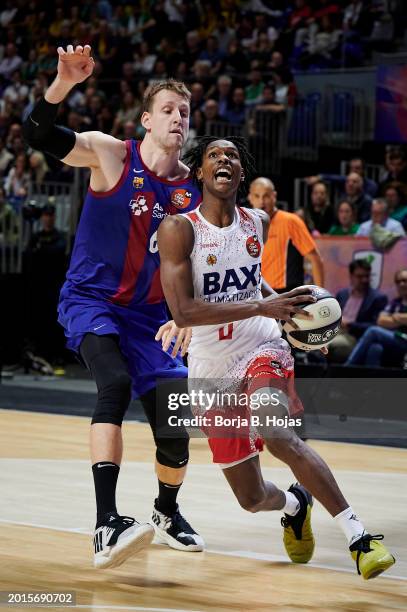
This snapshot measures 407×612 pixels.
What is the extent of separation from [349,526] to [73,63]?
7.91 feet

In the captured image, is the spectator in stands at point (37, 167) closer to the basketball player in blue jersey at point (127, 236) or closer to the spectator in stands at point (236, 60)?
the spectator in stands at point (236, 60)

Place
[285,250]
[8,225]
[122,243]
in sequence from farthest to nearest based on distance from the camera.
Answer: [8,225] → [285,250] → [122,243]

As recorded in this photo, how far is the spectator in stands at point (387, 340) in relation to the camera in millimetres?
12078

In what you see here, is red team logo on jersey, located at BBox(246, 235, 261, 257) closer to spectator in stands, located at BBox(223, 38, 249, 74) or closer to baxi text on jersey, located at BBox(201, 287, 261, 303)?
baxi text on jersey, located at BBox(201, 287, 261, 303)

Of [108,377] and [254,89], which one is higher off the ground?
[254,89]

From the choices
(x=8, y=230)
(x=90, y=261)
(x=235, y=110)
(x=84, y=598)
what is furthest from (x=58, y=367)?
(x=84, y=598)

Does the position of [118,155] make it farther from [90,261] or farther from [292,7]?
[292,7]

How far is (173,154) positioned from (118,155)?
0.93ft

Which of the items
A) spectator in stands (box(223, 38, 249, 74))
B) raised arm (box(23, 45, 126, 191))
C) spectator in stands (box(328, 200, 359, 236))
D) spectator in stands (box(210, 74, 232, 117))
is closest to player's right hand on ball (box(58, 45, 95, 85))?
raised arm (box(23, 45, 126, 191))

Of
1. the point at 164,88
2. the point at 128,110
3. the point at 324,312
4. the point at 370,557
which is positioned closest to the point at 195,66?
the point at 128,110

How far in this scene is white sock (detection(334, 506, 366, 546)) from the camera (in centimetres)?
535

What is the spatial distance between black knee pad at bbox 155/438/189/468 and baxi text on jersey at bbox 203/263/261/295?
0.94 metres

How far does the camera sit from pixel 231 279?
5.75m

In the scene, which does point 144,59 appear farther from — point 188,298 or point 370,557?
point 370,557
